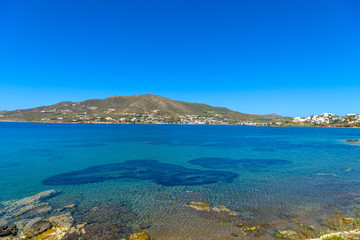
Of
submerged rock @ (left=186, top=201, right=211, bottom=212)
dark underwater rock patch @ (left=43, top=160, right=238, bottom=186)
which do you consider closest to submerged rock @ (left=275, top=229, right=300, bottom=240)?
submerged rock @ (left=186, top=201, right=211, bottom=212)

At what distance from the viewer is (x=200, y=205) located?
2009 centimetres

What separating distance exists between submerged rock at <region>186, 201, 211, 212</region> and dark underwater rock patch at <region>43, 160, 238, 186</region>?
708 cm

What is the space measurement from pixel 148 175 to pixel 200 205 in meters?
14.5

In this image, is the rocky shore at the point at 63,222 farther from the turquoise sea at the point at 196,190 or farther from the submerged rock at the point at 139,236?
the turquoise sea at the point at 196,190

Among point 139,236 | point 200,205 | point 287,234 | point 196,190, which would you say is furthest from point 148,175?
point 287,234

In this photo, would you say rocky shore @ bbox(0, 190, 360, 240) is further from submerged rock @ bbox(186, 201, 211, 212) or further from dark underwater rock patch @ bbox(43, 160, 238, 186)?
dark underwater rock patch @ bbox(43, 160, 238, 186)

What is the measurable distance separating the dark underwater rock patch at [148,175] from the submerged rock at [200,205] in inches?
279

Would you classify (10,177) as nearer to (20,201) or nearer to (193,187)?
(20,201)

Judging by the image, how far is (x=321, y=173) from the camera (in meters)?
34.1

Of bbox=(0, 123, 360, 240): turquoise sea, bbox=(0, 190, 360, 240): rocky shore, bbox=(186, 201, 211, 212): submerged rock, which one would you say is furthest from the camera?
bbox=(186, 201, 211, 212): submerged rock

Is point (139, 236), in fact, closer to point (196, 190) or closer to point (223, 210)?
point (223, 210)

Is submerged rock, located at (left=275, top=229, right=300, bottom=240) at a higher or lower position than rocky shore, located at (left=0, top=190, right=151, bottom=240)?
higher

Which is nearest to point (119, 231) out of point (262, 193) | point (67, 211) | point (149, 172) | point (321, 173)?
point (67, 211)

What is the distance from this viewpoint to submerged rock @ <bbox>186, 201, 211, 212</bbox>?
19.3 meters
